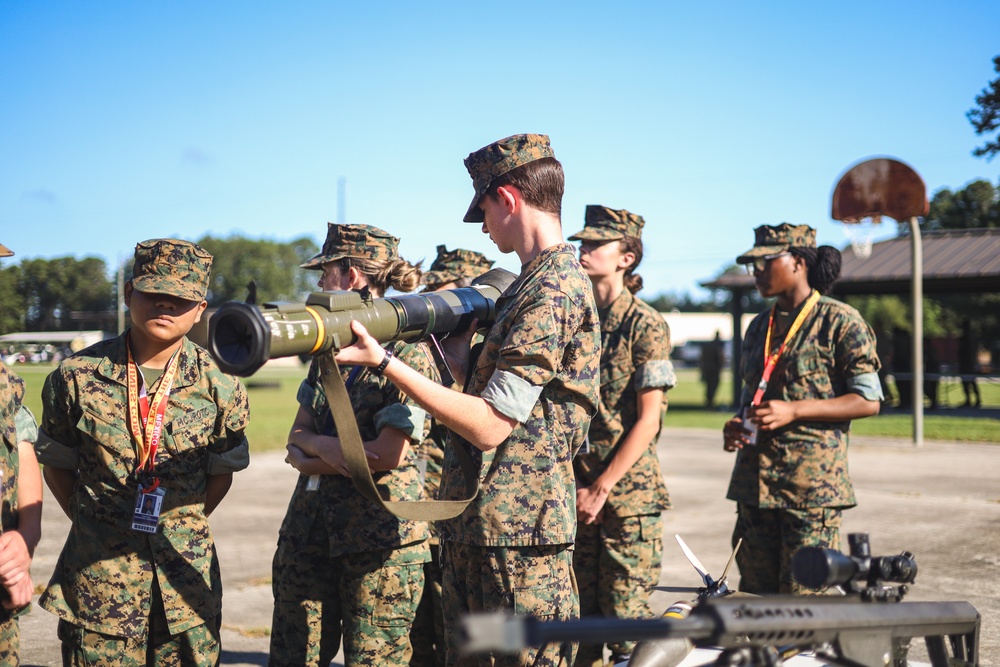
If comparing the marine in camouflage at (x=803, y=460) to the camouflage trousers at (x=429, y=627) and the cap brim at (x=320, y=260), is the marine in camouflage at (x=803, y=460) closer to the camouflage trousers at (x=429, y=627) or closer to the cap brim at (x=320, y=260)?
the camouflage trousers at (x=429, y=627)

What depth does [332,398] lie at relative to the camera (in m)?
2.73

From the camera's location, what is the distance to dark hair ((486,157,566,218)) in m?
3.01

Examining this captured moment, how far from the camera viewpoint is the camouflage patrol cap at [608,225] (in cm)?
506

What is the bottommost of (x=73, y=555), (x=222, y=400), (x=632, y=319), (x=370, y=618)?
(x=370, y=618)

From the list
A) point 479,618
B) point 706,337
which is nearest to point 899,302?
point 706,337

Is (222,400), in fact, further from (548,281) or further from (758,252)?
(758,252)

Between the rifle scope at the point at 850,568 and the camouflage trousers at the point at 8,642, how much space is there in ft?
8.55

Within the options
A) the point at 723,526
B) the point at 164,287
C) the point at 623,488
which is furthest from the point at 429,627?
the point at 723,526

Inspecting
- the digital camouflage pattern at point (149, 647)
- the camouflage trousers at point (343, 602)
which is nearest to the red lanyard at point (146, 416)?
the digital camouflage pattern at point (149, 647)

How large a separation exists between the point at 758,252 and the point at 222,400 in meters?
2.87

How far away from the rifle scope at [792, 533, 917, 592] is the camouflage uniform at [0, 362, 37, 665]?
8.34 feet

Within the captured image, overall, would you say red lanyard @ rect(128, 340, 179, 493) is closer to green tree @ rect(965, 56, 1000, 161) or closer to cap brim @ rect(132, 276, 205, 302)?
cap brim @ rect(132, 276, 205, 302)

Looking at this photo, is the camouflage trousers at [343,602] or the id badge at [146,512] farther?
the camouflage trousers at [343,602]

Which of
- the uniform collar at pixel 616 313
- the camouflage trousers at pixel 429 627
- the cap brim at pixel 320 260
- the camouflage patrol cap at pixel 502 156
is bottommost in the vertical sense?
the camouflage trousers at pixel 429 627
